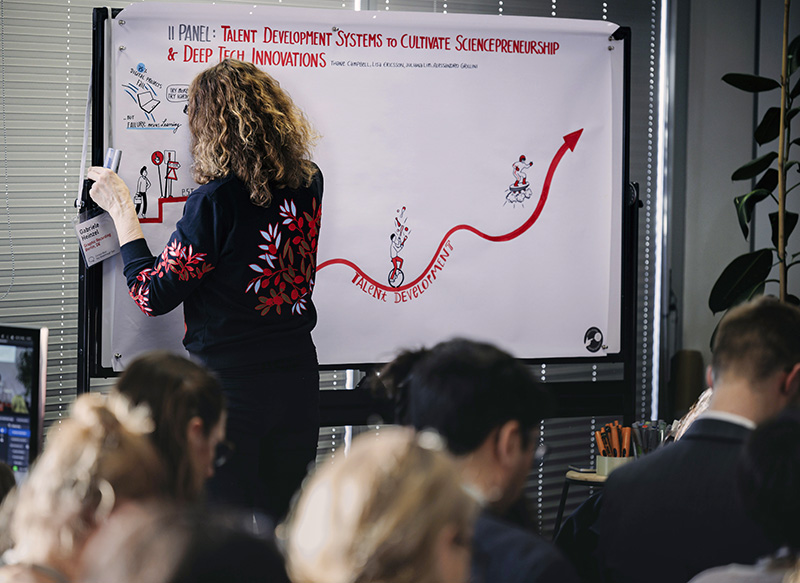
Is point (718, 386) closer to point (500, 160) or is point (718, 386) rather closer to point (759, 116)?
point (500, 160)

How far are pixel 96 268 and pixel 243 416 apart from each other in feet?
2.48

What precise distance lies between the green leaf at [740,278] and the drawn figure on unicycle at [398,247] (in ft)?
4.64

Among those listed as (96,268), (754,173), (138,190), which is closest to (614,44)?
(754,173)

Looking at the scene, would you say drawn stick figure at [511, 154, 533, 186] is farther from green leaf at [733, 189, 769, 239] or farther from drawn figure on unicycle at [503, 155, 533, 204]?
Result: green leaf at [733, 189, 769, 239]

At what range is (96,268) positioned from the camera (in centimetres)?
279

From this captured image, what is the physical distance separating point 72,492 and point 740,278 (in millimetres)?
3284

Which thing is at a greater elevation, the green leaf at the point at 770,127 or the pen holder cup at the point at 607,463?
the green leaf at the point at 770,127

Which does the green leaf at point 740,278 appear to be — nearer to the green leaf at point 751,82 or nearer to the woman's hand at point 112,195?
the green leaf at point 751,82

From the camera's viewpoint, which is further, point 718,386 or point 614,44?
point 614,44

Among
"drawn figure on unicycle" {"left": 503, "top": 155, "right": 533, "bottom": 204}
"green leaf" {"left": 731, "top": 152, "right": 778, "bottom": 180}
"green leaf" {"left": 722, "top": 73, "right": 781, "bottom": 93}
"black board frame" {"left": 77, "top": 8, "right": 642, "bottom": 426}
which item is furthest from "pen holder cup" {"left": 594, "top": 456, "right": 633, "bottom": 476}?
"green leaf" {"left": 722, "top": 73, "right": 781, "bottom": 93}

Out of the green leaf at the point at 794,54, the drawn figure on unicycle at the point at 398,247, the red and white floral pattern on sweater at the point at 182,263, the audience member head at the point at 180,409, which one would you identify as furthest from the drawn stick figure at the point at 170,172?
the green leaf at the point at 794,54

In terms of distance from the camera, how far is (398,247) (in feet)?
10.1

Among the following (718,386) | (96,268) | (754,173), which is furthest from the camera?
(754,173)

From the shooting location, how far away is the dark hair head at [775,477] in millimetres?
1194
